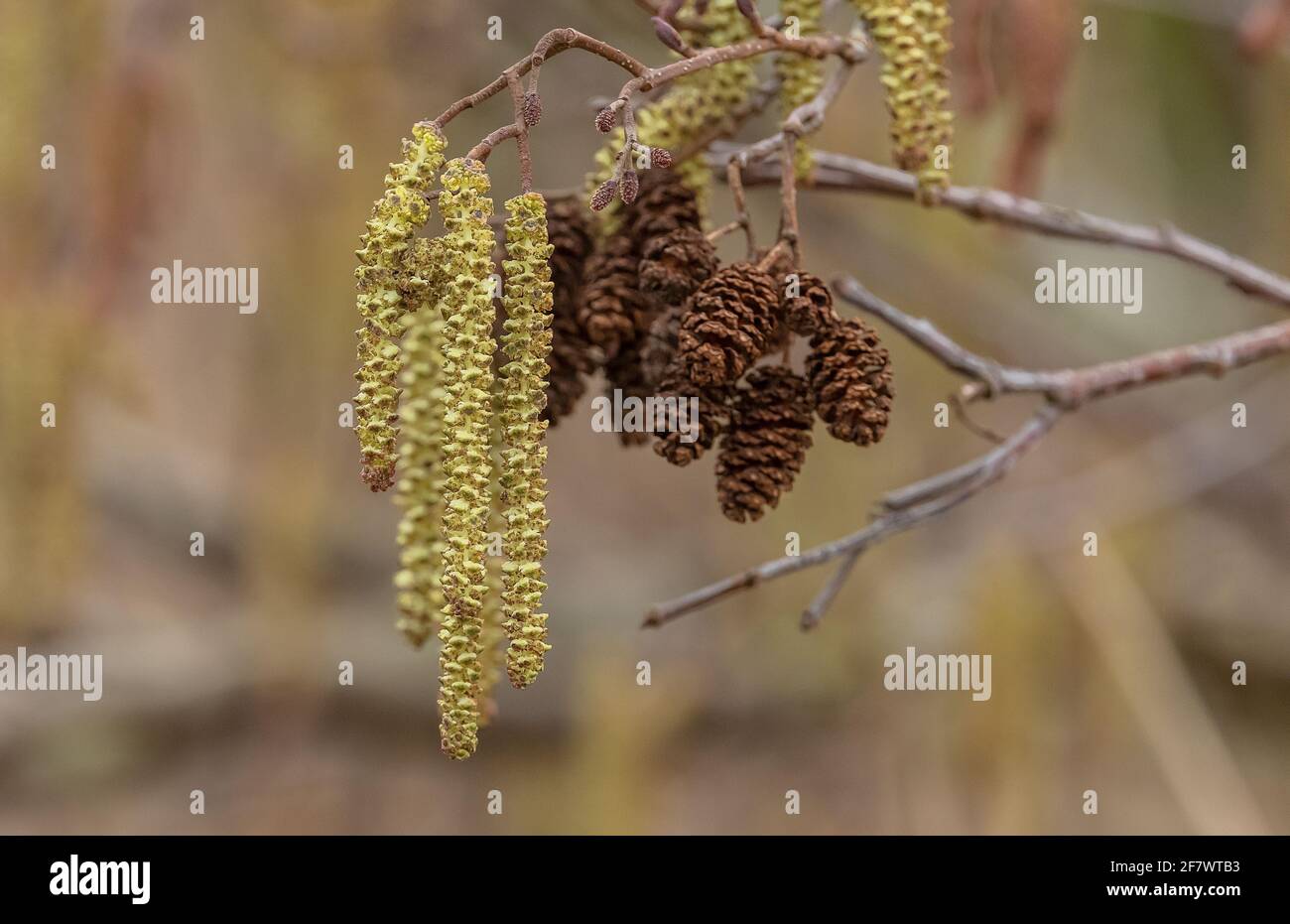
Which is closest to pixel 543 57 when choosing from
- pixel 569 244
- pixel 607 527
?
pixel 569 244

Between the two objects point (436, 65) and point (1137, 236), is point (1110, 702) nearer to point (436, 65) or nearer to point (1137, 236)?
point (1137, 236)

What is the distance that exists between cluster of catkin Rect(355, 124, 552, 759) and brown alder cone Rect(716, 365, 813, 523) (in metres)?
0.13

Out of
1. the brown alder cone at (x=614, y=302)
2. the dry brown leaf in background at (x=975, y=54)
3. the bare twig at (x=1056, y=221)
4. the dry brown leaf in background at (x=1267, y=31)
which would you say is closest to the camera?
the brown alder cone at (x=614, y=302)

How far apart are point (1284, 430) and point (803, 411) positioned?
1.81 metres

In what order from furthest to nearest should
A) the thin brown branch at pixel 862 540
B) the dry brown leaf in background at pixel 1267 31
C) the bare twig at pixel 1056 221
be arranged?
the dry brown leaf in background at pixel 1267 31 → the bare twig at pixel 1056 221 → the thin brown branch at pixel 862 540

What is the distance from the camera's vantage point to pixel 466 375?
0.56 metres

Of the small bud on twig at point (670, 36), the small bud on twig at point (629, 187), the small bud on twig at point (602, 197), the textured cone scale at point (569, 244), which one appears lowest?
the small bud on twig at point (602, 197)

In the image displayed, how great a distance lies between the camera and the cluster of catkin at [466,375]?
569 mm

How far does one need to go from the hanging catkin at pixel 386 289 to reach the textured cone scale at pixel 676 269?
0.16 m

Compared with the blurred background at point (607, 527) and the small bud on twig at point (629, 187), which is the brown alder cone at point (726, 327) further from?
the blurred background at point (607, 527)

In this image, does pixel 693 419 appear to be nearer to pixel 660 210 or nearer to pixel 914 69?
pixel 660 210

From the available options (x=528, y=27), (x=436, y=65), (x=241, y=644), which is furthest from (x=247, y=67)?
(x=241, y=644)

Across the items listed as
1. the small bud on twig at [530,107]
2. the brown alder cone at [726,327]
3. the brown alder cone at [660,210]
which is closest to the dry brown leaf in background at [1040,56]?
the brown alder cone at [660,210]

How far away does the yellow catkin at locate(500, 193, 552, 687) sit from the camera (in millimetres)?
595
